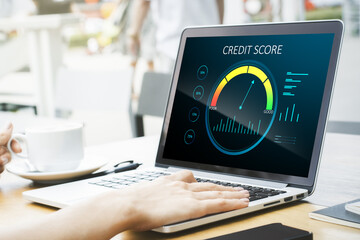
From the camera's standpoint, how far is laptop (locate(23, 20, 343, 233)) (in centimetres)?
80

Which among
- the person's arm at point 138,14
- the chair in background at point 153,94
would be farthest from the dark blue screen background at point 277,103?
the person's arm at point 138,14

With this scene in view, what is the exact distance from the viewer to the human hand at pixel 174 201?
2.12 feet

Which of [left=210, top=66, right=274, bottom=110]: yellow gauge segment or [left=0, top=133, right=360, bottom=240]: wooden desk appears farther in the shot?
[left=210, top=66, right=274, bottom=110]: yellow gauge segment

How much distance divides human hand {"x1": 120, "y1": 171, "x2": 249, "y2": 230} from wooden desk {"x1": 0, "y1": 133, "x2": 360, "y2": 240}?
2cm

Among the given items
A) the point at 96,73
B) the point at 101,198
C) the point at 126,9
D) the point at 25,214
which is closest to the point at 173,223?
the point at 101,198

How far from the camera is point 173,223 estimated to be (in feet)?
2.14

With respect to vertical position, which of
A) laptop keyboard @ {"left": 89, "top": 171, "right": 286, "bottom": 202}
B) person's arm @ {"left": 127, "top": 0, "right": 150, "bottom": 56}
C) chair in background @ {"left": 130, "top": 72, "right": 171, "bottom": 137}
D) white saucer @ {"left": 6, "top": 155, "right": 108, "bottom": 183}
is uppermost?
person's arm @ {"left": 127, "top": 0, "right": 150, "bottom": 56}

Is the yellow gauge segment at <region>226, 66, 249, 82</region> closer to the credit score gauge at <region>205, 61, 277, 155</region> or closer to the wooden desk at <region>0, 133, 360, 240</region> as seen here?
the credit score gauge at <region>205, 61, 277, 155</region>

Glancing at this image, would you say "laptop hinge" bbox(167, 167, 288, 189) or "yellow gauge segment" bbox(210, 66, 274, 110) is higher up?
"yellow gauge segment" bbox(210, 66, 274, 110)

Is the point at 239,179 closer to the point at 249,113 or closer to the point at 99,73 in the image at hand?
the point at 249,113

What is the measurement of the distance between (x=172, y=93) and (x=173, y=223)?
0.40 m

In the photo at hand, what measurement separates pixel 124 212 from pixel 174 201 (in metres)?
0.07

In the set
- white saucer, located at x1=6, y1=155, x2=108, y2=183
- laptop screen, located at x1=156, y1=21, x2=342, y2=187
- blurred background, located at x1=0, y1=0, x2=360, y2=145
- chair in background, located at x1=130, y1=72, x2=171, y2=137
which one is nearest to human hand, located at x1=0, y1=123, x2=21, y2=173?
white saucer, located at x1=6, y1=155, x2=108, y2=183

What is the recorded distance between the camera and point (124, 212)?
64 cm
